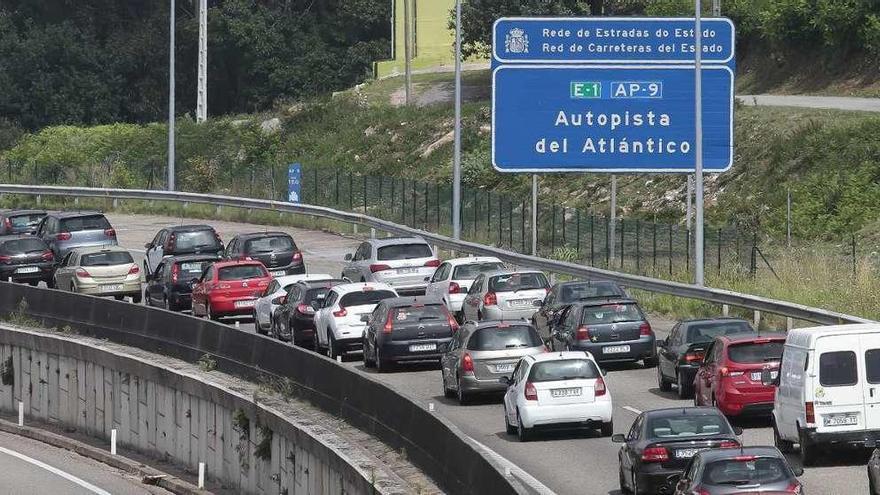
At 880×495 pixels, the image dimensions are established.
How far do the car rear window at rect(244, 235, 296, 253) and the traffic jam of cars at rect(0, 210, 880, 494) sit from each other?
0.04 meters

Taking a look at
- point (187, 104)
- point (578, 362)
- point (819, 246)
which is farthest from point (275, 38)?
point (578, 362)

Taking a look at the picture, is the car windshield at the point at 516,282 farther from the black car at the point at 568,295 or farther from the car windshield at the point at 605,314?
the car windshield at the point at 605,314

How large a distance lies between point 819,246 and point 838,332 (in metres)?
29.4

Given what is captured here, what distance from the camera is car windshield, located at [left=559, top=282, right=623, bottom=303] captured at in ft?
121

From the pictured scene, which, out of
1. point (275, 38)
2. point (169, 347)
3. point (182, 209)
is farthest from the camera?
point (275, 38)

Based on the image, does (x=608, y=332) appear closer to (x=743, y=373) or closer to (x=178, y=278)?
(x=743, y=373)

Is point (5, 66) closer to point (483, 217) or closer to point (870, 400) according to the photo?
point (483, 217)

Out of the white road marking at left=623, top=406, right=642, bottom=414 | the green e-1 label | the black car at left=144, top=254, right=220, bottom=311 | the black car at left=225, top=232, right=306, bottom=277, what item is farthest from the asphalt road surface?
the black car at left=225, top=232, right=306, bottom=277

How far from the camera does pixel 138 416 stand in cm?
4278

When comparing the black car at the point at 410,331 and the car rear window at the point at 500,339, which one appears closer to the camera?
the car rear window at the point at 500,339

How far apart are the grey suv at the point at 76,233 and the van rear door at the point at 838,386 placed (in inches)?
1296

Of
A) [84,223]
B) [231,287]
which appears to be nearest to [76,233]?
[84,223]

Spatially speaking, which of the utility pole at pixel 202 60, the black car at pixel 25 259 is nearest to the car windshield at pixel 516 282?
the black car at pixel 25 259

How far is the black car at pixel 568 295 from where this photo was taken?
3625 centimetres
